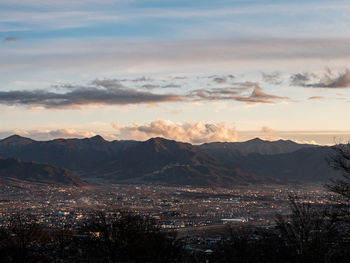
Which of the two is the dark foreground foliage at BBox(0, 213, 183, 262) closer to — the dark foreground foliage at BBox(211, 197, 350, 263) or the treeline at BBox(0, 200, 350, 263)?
the treeline at BBox(0, 200, 350, 263)

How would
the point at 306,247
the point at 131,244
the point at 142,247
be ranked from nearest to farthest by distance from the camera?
the point at 306,247 → the point at 142,247 → the point at 131,244

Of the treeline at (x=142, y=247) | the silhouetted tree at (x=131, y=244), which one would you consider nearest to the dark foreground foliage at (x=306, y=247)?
the treeline at (x=142, y=247)

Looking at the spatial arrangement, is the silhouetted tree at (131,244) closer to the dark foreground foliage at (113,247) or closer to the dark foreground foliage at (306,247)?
the dark foreground foliage at (113,247)

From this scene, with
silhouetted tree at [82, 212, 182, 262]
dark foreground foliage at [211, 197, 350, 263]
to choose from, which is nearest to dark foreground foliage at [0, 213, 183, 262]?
silhouetted tree at [82, 212, 182, 262]

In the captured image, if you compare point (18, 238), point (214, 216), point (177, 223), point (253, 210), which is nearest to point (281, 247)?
point (18, 238)

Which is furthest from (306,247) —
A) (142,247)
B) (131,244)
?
(131,244)

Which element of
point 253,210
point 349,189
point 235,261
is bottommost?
point 253,210

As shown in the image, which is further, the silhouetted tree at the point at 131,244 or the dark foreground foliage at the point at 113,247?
the dark foreground foliage at the point at 113,247

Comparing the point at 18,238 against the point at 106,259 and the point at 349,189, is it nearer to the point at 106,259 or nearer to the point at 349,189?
the point at 106,259

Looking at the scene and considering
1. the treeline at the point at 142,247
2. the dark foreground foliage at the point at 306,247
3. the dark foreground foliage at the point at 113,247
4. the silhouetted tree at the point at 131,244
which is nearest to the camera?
the dark foreground foliage at the point at 306,247

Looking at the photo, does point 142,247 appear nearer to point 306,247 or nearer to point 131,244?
point 131,244

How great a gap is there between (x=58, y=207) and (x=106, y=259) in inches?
6128

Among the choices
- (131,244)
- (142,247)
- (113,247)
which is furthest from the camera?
(113,247)

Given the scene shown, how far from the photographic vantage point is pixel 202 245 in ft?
218
